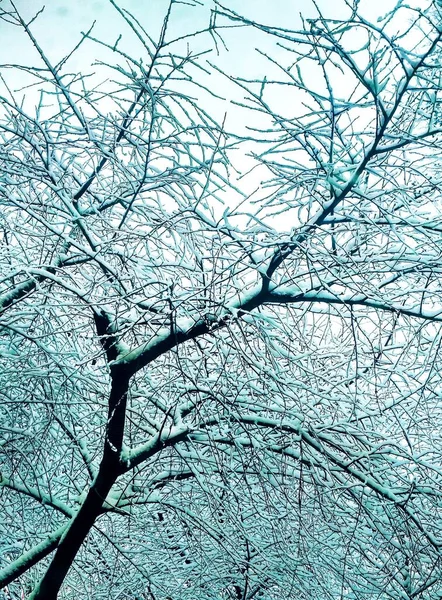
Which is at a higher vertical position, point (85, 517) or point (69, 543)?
point (85, 517)

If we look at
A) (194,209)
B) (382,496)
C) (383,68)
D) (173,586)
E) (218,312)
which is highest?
(194,209)

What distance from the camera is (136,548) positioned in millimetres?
5629

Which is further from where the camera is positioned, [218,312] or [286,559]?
[286,559]

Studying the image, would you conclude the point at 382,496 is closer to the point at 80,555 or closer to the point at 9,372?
the point at 9,372

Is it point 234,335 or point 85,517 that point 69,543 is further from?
point 234,335

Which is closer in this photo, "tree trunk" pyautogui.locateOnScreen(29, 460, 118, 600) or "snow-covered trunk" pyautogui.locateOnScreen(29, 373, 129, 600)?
"snow-covered trunk" pyautogui.locateOnScreen(29, 373, 129, 600)

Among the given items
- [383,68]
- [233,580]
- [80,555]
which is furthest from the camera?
[80,555]

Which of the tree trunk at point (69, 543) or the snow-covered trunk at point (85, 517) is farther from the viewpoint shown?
the tree trunk at point (69, 543)

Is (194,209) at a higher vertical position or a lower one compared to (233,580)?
higher

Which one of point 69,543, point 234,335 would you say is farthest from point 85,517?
point 234,335

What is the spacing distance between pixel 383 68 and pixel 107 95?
1.95m

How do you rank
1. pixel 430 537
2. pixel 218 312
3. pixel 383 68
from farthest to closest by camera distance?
pixel 430 537 → pixel 218 312 → pixel 383 68

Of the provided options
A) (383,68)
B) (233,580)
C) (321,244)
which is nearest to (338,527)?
(233,580)

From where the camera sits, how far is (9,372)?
418 centimetres
